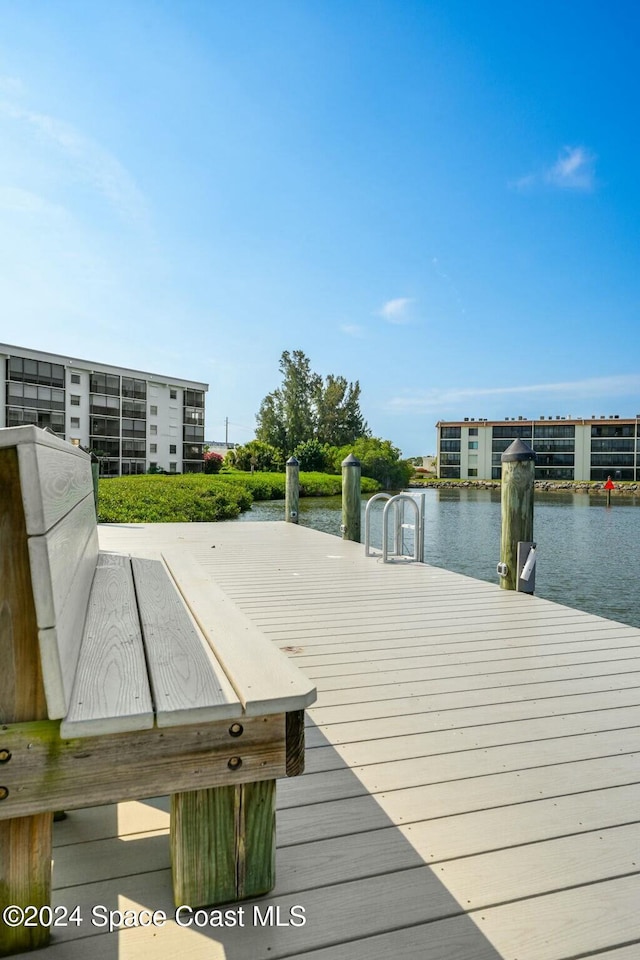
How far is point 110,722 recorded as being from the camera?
3.61ft

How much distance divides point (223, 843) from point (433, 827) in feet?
2.24

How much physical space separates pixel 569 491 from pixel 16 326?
47.7 metres

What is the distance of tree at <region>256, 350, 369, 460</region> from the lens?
54.8m

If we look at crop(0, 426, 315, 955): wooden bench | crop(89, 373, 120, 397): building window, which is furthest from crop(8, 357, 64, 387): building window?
crop(0, 426, 315, 955): wooden bench

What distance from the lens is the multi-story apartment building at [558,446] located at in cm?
6512

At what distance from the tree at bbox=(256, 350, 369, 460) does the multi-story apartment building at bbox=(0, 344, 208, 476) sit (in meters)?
6.92

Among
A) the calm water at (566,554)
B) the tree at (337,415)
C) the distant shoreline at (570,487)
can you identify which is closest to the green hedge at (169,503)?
the calm water at (566,554)

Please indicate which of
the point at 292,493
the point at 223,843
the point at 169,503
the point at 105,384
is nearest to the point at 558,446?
the point at 105,384

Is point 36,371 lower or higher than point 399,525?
higher

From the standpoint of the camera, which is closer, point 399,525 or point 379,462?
point 399,525

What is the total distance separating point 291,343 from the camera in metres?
57.6

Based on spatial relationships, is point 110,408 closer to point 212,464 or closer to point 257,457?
point 212,464

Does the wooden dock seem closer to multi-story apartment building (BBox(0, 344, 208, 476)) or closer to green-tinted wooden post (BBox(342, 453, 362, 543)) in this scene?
green-tinted wooden post (BBox(342, 453, 362, 543))

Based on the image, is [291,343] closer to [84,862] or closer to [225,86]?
[225,86]
